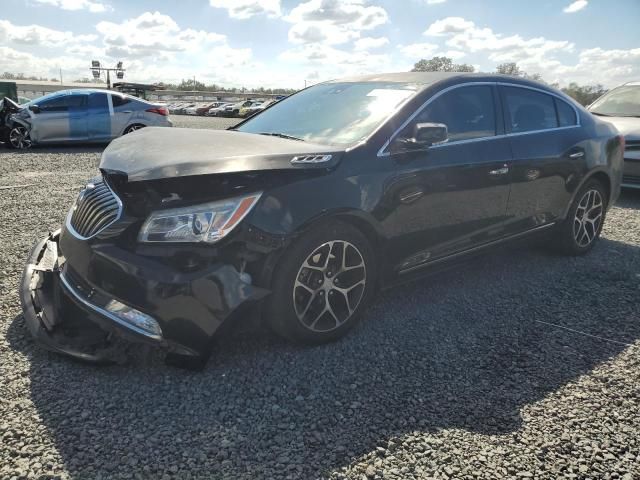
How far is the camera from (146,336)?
2391mm

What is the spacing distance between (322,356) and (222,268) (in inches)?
32.6

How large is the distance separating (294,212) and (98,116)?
1139 centimetres

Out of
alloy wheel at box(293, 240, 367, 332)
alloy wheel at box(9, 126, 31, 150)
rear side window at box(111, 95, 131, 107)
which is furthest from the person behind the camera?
rear side window at box(111, 95, 131, 107)

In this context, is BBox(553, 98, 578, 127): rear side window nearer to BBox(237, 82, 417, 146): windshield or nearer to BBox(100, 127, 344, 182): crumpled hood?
BBox(237, 82, 417, 146): windshield

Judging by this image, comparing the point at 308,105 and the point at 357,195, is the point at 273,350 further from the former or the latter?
the point at 308,105

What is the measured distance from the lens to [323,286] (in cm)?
283

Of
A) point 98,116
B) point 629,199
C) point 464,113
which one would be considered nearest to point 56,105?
point 98,116

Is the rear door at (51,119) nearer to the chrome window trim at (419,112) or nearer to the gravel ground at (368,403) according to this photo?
the gravel ground at (368,403)

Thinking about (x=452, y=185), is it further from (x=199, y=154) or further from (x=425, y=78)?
(x=199, y=154)

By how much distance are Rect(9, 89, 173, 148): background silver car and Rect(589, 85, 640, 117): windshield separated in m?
10.3

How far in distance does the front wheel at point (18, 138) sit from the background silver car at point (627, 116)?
1214cm

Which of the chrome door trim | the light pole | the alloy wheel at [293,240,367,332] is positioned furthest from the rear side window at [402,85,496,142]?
the light pole

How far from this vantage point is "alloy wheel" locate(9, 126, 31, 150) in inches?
461

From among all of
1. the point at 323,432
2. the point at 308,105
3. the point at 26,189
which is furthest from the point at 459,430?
Result: the point at 26,189
